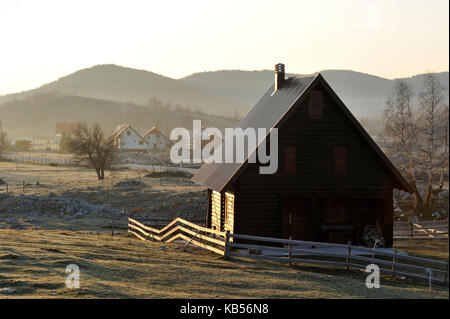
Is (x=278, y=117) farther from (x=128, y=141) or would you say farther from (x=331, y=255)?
(x=128, y=141)

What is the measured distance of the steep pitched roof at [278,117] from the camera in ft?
81.3

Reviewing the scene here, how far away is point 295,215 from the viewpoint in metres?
26.0

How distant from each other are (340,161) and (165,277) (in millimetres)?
12268

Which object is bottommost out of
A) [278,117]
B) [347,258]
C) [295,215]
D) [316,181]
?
[347,258]

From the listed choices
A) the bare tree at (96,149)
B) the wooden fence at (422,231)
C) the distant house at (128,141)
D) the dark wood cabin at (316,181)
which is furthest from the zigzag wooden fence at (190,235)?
the distant house at (128,141)

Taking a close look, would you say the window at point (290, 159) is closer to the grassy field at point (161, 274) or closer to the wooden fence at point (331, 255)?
the wooden fence at point (331, 255)

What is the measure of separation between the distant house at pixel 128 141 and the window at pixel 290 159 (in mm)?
91575

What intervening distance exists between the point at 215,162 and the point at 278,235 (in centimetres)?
742

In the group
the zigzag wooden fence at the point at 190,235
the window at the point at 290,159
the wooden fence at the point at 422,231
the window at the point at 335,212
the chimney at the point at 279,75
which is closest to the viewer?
the zigzag wooden fence at the point at 190,235

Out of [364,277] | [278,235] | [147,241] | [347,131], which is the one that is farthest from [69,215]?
[364,277]

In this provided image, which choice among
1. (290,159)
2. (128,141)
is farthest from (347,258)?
(128,141)

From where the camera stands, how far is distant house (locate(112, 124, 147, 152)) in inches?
4491

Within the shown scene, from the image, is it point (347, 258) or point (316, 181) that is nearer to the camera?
point (347, 258)
